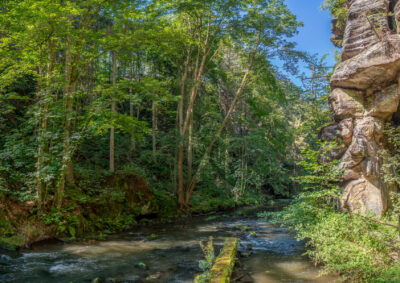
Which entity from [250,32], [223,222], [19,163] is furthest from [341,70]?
[19,163]

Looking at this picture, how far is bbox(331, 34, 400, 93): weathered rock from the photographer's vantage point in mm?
9430

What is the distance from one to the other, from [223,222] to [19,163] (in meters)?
8.99

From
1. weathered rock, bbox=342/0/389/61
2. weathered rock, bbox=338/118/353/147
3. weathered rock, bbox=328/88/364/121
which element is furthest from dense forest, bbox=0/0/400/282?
weathered rock, bbox=342/0/389/61

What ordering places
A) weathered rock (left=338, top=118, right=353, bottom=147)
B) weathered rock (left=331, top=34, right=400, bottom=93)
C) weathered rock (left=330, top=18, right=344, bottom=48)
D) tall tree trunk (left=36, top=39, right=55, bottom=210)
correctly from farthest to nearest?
weathered rock (left=330, top=18, right=344, bottom=48) → weathered rock (left=338, top=118, right=353, bottom=147) → weathered rock (left=331, top=34, right=400, bottom=93) → tall tree trunk (left=36, top=39, right=55, bottom=210)

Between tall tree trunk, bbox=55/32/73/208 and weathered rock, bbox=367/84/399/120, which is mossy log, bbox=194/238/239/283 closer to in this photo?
tall tree trunk, bbox=55/32/73/208

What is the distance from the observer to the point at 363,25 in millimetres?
10984

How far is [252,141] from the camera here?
55.7 ft

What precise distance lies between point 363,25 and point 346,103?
3.41 metres

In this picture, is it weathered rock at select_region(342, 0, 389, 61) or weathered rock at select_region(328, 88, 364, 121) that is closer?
weathered rock at select_region(328, 88, 364, 121)

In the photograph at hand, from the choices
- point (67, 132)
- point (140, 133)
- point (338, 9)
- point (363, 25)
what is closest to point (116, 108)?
point (140, 133)

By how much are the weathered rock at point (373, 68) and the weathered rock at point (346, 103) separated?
0.25 meters

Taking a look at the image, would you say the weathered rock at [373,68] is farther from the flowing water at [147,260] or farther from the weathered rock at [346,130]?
the flowing water at [147,260]

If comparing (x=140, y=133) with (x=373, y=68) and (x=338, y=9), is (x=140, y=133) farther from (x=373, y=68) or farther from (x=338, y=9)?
(x=338, y=9)

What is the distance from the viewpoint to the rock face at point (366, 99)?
952 cm
